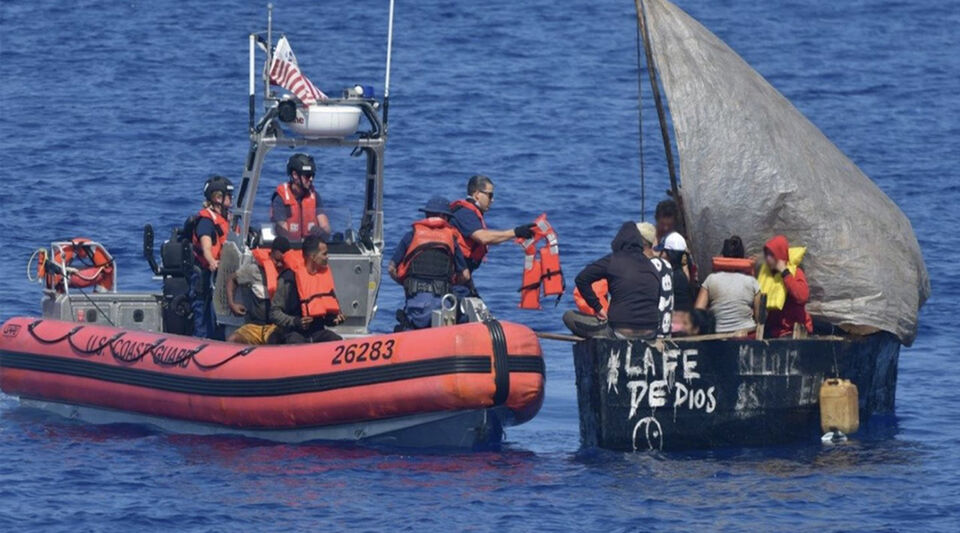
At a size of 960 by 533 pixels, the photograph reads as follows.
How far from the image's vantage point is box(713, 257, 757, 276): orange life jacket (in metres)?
17.7

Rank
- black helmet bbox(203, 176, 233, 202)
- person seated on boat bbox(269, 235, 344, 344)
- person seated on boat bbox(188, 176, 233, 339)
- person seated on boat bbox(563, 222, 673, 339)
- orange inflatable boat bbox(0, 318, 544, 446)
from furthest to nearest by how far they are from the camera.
Answer: black helmet bbox(203, 176, 233, 202)
person seated on boat bbox(188, 176, 233, 339)
person seated on boat bbox(269, 235, 344, 344)
person seated on boat bbox(563, 222, 673, 339)
orange inflatable boat bbox(0, 318, 544, 446)

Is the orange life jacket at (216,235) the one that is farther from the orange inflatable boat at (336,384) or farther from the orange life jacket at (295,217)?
the orange inflatable boat at (336,384)

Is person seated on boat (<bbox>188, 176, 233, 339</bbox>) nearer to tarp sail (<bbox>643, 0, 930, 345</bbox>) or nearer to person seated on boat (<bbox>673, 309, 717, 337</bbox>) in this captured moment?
tarp sail (<bbox>643, 0, 930, 345</bbox>)

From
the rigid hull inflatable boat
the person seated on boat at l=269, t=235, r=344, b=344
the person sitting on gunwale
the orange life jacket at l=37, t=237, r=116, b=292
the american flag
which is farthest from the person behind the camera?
the orange life jacket at l=37, t=237, r=116, b=292

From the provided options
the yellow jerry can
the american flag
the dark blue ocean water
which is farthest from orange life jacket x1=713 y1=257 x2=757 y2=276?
the american flag

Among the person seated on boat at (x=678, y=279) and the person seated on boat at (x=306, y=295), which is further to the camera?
the person seated on boat at (x=678, y=279)

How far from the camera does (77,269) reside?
2061cm

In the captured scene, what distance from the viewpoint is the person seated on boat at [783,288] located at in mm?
17703

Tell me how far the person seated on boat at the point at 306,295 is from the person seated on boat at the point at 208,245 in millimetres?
1647

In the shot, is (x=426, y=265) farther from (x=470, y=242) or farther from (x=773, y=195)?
(x=773, y=195)

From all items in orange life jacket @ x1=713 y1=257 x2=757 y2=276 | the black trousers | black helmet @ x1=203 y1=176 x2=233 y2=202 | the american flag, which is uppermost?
the american flag

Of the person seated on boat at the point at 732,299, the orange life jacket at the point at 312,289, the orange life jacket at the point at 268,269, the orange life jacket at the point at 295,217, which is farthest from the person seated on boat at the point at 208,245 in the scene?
the person seated on boat at the point at 732,299

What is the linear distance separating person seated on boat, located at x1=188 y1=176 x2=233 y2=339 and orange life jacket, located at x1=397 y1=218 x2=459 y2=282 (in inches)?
89.8

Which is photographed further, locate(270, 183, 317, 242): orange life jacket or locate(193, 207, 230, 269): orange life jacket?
locate(193, 207, 230, 269): orange life jacket
